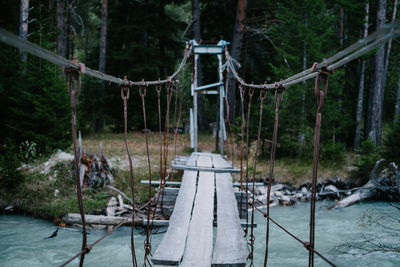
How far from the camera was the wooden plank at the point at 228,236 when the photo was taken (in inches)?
70.6

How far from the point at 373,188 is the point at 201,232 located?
4.73 meters

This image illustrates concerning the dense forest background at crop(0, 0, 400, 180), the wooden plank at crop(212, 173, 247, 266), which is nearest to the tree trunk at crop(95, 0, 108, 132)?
the dense forest background at crop(0, 0, 400, 180)

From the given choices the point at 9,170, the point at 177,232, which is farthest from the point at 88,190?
the point at 177,232

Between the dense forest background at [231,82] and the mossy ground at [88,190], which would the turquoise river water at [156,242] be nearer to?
the mossy ground at [88,190]

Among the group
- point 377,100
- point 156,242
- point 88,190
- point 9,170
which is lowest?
point 156,242

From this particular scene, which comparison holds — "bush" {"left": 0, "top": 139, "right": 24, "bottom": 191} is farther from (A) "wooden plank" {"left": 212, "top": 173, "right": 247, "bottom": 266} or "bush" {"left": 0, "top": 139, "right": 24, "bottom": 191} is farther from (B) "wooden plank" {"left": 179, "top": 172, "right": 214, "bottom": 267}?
(A) "wooden plank" {"left": 212, "top": 173, "right": 247, "bottom": 266}

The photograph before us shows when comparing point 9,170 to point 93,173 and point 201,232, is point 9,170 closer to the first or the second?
point 93,173

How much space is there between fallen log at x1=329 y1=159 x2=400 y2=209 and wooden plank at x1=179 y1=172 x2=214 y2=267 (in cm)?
352

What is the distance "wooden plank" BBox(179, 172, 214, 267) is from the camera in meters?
1.83

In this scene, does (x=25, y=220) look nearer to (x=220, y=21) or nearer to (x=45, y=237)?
(x=45, y=237)

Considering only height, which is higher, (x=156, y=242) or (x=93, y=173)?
(x=93, y=173)

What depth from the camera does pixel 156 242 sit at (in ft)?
13.9

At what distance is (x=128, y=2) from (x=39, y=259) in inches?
428

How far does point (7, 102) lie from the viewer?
244 inches
